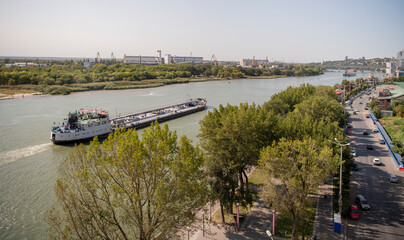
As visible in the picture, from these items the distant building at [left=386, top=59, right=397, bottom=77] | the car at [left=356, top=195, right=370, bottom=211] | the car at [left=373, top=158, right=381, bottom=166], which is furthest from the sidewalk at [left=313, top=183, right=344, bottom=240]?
the distant building at [left=386, top=59, right=397, bottom=77]

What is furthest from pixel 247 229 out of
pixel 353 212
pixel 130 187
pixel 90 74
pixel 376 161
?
pixel 90 74

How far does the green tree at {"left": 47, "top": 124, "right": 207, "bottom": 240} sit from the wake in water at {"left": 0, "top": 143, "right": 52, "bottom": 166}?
15159 mm

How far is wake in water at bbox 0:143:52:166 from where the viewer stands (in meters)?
21.4

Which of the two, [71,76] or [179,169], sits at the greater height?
[71,76]

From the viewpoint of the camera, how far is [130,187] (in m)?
9.04

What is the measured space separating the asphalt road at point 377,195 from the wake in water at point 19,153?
74.8 feet

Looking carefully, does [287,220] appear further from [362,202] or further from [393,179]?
[393,179]

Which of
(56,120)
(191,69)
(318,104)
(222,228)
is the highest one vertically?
(191,69)

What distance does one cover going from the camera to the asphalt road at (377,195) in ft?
39.4

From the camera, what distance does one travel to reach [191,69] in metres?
107

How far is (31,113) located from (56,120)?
267 inches

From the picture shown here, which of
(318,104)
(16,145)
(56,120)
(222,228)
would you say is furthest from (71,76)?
(222,228)

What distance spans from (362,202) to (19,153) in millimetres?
24336

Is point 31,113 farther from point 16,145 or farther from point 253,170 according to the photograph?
point 253,170
